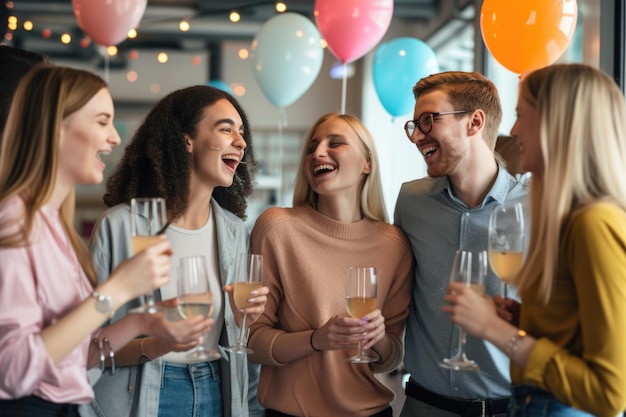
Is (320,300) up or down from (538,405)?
up

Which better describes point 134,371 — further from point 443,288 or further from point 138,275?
point 443,288

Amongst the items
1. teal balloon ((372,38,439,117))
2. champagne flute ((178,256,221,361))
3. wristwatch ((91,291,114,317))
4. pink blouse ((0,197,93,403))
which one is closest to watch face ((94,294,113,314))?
wristwatch ((91,291,114,317))

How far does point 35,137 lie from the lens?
1.82m

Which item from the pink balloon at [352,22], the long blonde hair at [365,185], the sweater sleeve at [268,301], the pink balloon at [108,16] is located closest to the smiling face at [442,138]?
the long blonde hair at [365,185]

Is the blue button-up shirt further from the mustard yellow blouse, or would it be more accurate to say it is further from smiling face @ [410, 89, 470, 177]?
the mustard yellow blouse

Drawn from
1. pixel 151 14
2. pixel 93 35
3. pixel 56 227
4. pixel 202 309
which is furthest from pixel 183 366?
pixel 151 14

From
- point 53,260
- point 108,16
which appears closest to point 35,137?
point 53,260

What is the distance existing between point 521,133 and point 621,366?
0.58 m

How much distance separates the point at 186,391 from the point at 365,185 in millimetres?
931

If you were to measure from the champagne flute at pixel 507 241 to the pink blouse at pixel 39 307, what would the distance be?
39.2 inches

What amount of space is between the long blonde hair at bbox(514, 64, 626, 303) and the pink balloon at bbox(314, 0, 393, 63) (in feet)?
9.32

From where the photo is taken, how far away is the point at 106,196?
267 centimetres

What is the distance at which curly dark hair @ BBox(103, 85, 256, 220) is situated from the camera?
Answer: 8.62 ft

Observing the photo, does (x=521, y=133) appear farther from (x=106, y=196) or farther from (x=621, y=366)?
(x=106, y=196)
